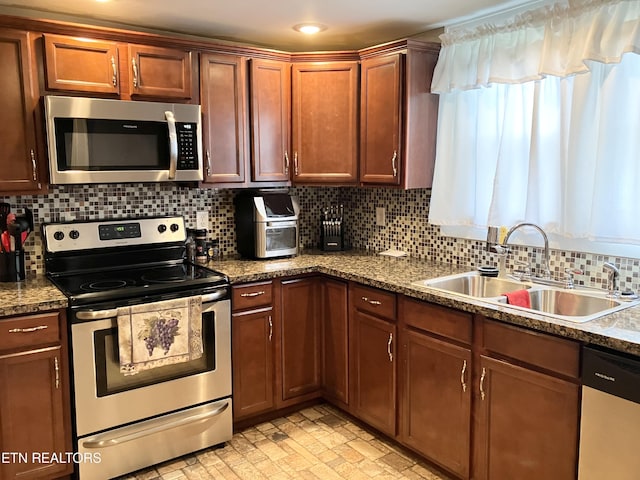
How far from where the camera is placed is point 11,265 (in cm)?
265

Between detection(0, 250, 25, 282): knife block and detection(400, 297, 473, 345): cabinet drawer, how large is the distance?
1.94 meters

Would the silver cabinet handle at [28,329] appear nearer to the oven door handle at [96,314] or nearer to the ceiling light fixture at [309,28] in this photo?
the oven door handle at [96,314]

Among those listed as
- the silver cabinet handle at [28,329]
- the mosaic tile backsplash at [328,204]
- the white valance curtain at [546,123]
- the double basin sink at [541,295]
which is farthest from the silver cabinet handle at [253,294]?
the white valance curtain at [546,123]

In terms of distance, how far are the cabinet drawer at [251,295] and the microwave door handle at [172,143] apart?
0.73 m

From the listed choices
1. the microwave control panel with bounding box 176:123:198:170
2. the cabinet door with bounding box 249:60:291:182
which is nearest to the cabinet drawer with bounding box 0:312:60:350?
the microwave control panel with bounding box 176:123:198:170

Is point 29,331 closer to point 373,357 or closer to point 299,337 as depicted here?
point 299,337

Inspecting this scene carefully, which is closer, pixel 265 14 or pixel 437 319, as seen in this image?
pixel 437 319

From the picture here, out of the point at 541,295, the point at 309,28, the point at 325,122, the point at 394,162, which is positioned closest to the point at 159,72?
the point at 309,28

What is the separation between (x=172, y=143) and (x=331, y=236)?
1.27 metres

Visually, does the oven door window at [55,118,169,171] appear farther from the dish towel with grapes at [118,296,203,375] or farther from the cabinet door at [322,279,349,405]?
the cabinet door at [322,279,349,405]

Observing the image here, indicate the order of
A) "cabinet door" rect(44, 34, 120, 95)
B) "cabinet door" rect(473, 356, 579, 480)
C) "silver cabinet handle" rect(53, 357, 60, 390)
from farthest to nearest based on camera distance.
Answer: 1. "cabinet door" rect(44, 34, 120, 95)
2. "silver cabinet handle" rect(53, 357, 60, 390)
3. "cabinet door" rect(473, 356, 579, 480)

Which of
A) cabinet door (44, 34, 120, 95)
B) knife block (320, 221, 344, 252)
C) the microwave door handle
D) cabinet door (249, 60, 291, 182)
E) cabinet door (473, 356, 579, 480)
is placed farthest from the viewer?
knife block (320, 221, 344, 252)

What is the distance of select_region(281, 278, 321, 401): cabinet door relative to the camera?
3104 millimetres

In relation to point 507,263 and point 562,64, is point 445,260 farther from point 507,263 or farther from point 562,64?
point 562,64
